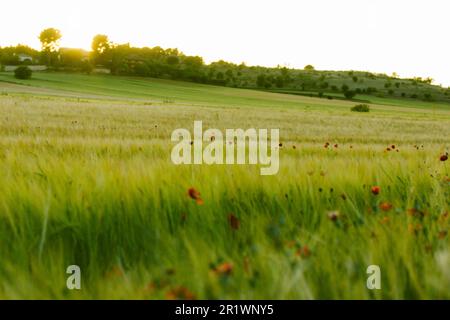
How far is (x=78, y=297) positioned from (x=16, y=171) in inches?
53.4

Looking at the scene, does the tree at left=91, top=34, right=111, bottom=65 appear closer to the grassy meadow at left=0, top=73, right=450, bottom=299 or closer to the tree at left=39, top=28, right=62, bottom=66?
the tree at left=39, top=28, right=62, bottom=66

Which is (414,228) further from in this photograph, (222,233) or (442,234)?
(222,233)

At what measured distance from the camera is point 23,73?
6262 cm

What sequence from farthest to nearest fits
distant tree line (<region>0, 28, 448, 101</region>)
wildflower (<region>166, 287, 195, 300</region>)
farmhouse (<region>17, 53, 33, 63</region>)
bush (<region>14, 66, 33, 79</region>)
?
farmhouse (<region>17, 53, 33, 63</region>) → distant tree line (<region>0, 28, 448, 101</region>) → bush (<region>14, 66, 33, 79</region>) → wildflower (<region>166, 287, 195, 300</region>)

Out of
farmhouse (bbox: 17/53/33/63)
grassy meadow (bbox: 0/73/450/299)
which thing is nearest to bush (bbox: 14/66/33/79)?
farmhouse (bbox: 17/53/33/63)

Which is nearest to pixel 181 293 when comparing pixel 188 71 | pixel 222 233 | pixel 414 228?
pixel 222 233

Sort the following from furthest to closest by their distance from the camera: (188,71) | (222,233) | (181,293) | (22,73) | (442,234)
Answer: (188,71) < (22,73) < (222,233) < (442,234) < (181,293)

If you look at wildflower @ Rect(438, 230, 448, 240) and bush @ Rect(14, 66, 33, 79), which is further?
bush @ Rect(14, 66, 33, 79)

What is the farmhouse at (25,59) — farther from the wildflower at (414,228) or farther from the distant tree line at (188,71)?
the wildflower at (414,228)

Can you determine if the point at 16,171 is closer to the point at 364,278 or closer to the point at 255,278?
the point at 255,278

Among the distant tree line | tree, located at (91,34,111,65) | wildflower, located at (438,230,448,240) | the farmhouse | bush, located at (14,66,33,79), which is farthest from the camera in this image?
the farmhouse

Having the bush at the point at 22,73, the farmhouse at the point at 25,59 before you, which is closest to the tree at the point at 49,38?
the farmhouse at the point at 25,59
